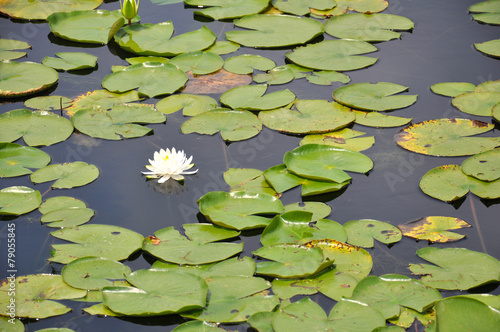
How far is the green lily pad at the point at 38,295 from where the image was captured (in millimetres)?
2074

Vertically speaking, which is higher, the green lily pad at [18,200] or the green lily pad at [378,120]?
the green lily pad at [378,120]

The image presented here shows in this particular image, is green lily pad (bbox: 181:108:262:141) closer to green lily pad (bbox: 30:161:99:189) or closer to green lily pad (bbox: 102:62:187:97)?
green lily pad (bbox: 102:62:187:97)

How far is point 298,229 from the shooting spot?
2488mm

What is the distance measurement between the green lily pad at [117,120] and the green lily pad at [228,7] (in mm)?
1454

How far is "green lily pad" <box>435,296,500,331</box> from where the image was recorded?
186cm

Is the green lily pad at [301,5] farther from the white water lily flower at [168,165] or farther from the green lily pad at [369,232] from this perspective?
the green lily pad at [369,232]

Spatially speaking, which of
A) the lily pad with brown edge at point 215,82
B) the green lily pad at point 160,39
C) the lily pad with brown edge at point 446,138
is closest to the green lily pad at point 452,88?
the lily pad with brown edge at point 446,138

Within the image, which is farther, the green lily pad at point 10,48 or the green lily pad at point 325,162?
the green lily pad at point 10,48

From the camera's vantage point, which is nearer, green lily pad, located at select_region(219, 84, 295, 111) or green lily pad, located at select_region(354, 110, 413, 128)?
green lily pad, located at select_region(354, 110, 413, 128)

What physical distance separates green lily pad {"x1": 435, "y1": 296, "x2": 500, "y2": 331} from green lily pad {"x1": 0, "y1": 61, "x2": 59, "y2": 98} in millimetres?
2841

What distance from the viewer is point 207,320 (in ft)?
6.66

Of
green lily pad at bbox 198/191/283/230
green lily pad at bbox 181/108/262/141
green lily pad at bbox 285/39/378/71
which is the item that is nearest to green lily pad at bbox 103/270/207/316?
green lily pad at bbox 198/191/283/230

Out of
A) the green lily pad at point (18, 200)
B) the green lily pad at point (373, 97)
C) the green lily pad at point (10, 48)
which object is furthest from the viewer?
the green lily pad at point (10, 48)

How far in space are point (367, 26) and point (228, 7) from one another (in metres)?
1.18
